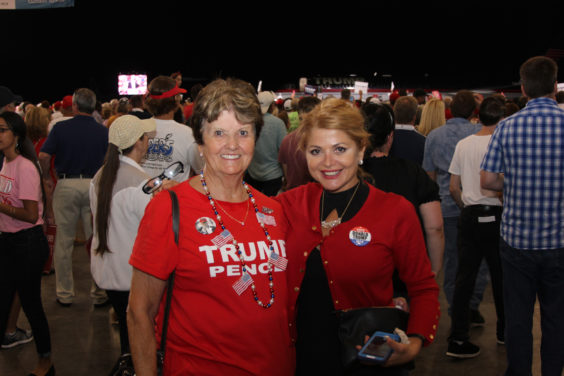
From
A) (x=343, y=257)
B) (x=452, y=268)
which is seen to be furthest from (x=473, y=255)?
(x=343, y=257)

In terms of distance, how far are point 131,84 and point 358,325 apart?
66.5 feet

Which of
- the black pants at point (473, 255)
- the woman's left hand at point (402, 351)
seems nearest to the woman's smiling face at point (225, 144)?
the woman's left hand at point (402, 351)

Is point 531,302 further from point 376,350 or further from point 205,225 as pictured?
point 205,225

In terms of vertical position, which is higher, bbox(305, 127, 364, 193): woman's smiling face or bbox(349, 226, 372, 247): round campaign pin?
bbox(305, 127, 364, 193): woman's smiling face

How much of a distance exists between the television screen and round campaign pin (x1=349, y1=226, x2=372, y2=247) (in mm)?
19513

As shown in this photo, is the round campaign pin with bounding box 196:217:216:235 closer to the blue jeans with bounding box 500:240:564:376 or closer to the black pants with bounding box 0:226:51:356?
the blue jeans with bounding box 500:240:564:376

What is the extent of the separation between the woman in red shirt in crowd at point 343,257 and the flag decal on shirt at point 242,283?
24 centimetres

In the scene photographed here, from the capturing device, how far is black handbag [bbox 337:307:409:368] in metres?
1.86

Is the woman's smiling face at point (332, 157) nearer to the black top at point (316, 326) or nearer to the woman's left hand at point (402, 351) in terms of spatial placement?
the black top at point (316, 326)

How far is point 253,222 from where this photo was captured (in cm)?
199

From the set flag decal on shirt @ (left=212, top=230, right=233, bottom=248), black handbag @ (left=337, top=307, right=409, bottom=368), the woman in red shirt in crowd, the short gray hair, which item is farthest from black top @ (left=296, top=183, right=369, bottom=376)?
the short gray hair

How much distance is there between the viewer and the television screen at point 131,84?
2041 cm

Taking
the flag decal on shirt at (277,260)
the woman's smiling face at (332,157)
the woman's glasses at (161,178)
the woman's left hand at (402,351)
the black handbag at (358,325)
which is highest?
the woman's smiling face at (332,157)

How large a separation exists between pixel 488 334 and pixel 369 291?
3157mm
